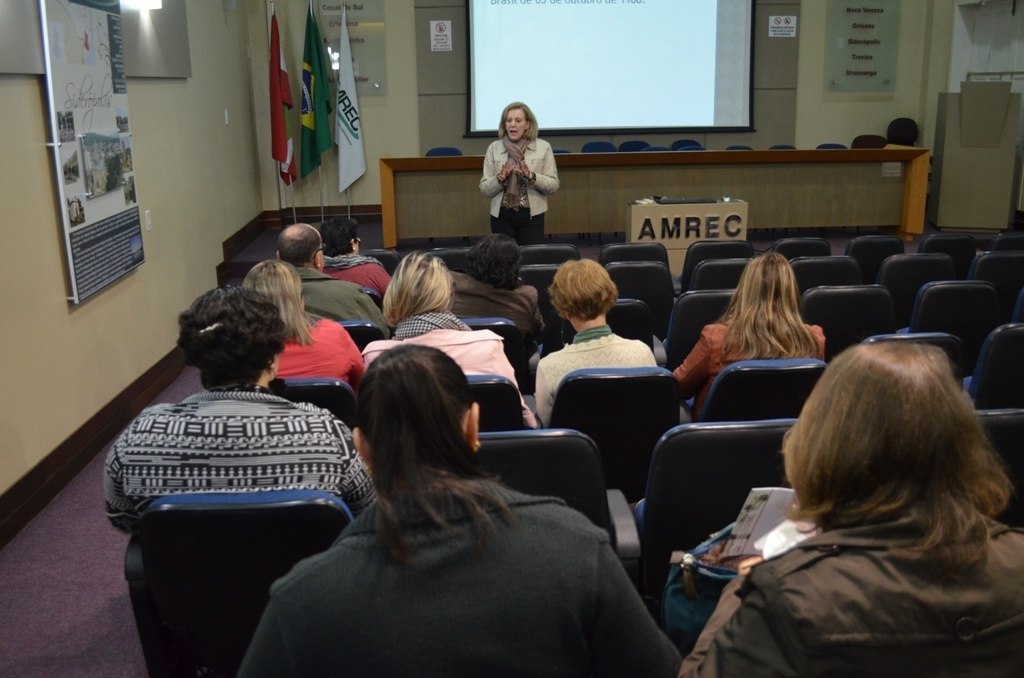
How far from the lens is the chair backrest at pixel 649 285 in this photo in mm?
4680

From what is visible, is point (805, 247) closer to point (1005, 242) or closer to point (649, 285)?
point (1005, 242)

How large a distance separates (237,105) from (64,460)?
5578mm

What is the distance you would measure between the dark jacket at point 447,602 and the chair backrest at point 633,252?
4.43 metres

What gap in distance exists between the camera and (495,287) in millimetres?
3914

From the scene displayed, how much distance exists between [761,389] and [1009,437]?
0.70 meters

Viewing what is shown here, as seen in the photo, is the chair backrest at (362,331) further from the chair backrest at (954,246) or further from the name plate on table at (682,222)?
the name plate on table at (682,222)

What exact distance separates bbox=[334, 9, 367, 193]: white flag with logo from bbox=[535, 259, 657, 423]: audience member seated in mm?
7275

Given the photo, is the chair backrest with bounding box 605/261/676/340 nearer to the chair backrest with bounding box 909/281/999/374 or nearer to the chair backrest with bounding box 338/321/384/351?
the chair backrest with bounding box 909/281/999/374


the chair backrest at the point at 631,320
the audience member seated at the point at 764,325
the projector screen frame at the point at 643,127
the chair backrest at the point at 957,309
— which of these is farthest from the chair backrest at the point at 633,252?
the projector screen frame at the point at 643,127

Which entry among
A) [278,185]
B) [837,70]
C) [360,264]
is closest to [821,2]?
[837,70]

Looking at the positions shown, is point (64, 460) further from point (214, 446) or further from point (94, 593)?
point (214, 446)

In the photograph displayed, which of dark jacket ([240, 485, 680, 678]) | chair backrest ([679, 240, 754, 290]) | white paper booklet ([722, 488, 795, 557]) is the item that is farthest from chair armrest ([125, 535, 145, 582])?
chair backrest ([679, 240, 754, 290])

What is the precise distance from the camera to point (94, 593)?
3076mm

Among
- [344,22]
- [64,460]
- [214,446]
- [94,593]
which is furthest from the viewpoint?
[344,22]
